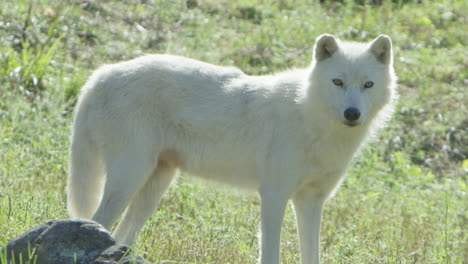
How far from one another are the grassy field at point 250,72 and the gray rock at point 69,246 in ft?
1.62

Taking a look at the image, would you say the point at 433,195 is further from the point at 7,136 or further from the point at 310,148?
the point at 7,136

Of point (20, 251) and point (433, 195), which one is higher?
point (20, 251)

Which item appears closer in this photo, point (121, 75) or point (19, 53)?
point (121, 75)

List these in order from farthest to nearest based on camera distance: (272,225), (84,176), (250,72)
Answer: (250,72)
(84,176)
(272,225)

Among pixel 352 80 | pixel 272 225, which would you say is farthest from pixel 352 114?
pixel 272 225

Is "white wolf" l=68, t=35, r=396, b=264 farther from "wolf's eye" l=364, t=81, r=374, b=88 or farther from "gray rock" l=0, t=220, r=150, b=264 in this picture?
"gray rock" l=0, t=220, r=150, b=264

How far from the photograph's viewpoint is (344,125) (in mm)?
5191

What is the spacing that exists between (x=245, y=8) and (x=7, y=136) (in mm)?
6724

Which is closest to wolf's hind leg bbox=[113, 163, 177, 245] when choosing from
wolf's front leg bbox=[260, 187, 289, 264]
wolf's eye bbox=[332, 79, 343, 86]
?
wolf's front leg bbox=[260, 187, 289, 264]

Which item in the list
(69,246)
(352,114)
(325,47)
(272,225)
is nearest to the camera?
(69,246)

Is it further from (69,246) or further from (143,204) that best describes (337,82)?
(69,246)

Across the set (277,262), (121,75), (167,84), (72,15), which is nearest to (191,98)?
(167,84)

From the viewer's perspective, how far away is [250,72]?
11266mm

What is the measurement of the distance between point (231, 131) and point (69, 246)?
6.49ft
